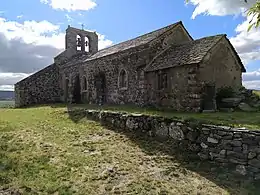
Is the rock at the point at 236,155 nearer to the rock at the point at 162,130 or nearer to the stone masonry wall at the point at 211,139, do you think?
the stone masonry wall at the point at 211,139

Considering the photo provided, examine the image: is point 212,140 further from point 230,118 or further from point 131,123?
point 131,123

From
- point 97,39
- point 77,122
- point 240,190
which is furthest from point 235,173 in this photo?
point 97,39

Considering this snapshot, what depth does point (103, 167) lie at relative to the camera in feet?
27.1

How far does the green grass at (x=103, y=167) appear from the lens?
7.00 meters

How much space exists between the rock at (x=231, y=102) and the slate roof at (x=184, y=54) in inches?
102

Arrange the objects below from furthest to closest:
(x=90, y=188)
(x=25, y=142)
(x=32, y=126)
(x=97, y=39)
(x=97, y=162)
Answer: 1. (x=97, y=39)
2. (x=32, y=126)
3. (x=25, y=142)
4. (x=97, y=162)
5. (x=90, y=188)

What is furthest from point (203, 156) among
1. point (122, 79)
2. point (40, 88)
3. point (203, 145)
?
point (40, 88)

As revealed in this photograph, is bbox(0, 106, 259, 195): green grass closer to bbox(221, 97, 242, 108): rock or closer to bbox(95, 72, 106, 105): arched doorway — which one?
bbox(221, 97, 242, 108): rock

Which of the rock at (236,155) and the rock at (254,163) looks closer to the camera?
the rock at (254,163)

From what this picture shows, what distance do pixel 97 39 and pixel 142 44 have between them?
1528cm

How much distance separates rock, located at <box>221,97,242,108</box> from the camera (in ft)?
47.2

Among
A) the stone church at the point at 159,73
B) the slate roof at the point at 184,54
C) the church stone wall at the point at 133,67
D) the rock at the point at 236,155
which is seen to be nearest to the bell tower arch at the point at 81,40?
the stone church at the point at 159,73

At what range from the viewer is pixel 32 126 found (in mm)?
13930

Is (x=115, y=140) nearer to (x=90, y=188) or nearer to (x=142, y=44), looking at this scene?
(x=90, y=188)
